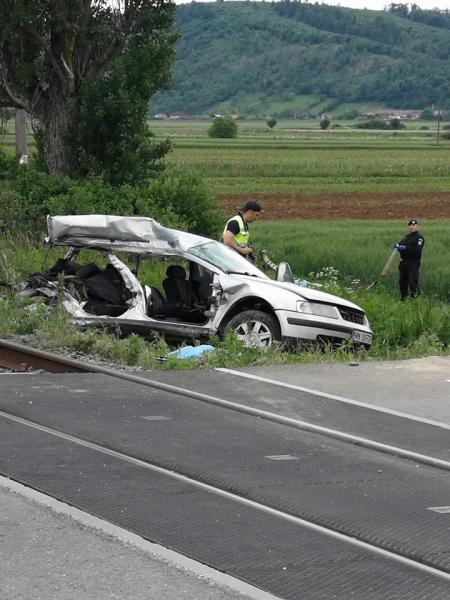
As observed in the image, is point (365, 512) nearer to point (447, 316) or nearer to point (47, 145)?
point (447, 316)

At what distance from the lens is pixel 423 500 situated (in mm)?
7398

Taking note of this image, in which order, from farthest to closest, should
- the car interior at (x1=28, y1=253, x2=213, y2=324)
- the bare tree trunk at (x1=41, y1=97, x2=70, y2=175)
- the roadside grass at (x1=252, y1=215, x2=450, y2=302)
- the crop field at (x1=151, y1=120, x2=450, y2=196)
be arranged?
the crop field at (x1=151, y1=120, x2=450, y2=196)
the bare tree trunk at (x1=41, y1=97, x2=70, y2=175)
the roadside grass at (x1=252, y1=215, x2=450, y2=302)
the car interior at (x1=28, y1=253, x2=213, y2=324)

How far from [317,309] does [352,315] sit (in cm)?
62

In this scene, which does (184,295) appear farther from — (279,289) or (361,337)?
(361,337)

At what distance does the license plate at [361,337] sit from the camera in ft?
45.4

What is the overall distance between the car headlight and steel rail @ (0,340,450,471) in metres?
2.53

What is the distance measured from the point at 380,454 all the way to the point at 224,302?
5171 mm

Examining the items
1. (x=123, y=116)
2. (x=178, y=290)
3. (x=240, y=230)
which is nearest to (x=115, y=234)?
(x=178, y=290)

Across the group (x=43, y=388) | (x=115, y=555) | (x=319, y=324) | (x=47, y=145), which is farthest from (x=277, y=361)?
(x=47, y=145)

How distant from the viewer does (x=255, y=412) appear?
32.4 feet

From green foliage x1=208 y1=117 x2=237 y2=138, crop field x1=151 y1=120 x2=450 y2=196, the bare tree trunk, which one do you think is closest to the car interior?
the bare tree trunk

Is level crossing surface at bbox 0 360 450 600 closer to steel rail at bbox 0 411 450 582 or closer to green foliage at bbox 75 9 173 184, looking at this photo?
steel rail at bbox 0 411 450 582

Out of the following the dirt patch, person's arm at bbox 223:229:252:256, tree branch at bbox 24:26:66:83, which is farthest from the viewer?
the dirt patch

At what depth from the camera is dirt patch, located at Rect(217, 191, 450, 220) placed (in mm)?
44500
